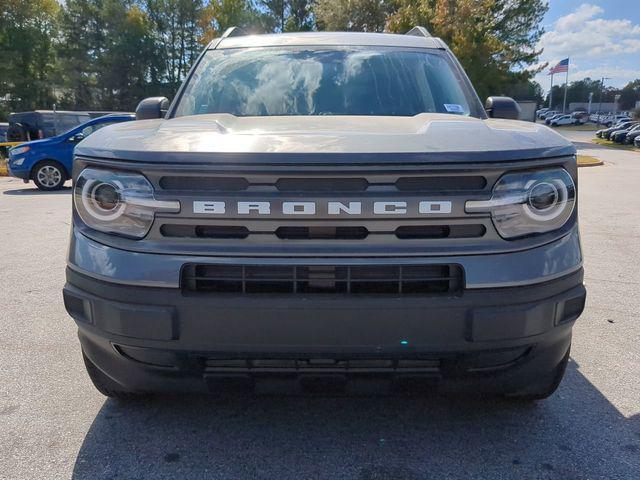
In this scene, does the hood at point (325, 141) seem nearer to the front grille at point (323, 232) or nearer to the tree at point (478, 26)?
the front grille at point (323, 232)

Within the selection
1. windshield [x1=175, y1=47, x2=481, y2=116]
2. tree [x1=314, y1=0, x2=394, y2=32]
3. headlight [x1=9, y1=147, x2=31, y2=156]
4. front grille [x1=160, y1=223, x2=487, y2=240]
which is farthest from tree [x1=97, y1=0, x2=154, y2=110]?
front grille [x1=160, y1=223, x2=487, y2=240]

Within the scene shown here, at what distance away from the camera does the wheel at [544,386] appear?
2387 mm

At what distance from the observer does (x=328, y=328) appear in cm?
187

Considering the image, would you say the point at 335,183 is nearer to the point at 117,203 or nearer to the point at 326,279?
the point at 326,279

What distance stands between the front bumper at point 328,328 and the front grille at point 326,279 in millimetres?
50

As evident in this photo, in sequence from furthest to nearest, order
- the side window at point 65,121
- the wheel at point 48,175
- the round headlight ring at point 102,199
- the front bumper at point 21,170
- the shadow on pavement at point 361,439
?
the side window at point 65,121, the wheel at point 48,175, the front bumper at point 21,170, the shadow on pavement at point 361,439, the round headlight ring at point 102,199

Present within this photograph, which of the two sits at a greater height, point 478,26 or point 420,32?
point 478,26

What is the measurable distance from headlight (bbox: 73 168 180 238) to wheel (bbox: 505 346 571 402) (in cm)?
166

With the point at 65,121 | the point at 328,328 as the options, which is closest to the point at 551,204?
the point at 328,328

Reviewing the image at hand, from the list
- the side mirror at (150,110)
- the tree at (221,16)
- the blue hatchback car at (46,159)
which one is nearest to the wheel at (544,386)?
the side mirror at (150,110)

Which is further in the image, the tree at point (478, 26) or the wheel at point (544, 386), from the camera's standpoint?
the tree at point (478, 26)

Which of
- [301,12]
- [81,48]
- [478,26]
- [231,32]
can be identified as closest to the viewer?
[231,32]

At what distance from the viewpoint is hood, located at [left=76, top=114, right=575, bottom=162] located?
1886mm

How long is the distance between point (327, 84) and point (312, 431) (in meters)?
1.93
